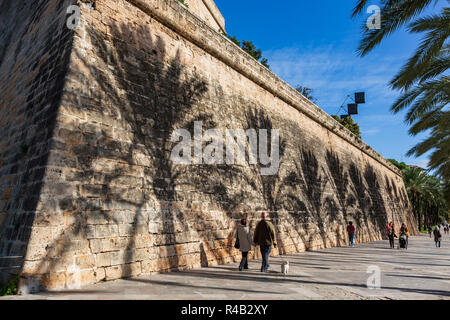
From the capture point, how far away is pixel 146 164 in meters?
5.43

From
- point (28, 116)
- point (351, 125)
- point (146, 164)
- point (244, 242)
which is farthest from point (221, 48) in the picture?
point (351, 125)

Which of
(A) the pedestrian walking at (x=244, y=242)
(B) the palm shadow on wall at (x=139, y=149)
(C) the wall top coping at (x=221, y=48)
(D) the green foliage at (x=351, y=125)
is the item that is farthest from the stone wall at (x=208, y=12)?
(D) the green foliage at (x=351, y=125)

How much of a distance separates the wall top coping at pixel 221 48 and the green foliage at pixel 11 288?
18.7 feet

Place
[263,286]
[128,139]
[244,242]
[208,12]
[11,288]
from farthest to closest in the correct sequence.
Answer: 1. [208,12]
2. [244,242]
3. [128,139]
4. [263,286]
5. [11,288]

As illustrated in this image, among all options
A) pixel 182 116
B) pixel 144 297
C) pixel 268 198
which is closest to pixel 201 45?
pixel 182 116

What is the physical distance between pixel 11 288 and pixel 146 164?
271 cm

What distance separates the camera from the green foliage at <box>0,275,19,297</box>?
345 cm

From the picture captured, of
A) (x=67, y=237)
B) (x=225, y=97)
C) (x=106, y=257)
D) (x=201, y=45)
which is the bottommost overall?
(x=106, y=257)

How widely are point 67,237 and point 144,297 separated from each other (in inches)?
59.2

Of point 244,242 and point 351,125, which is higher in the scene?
point 351,125

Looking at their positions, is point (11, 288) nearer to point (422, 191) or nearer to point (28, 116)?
point (28, 116)
